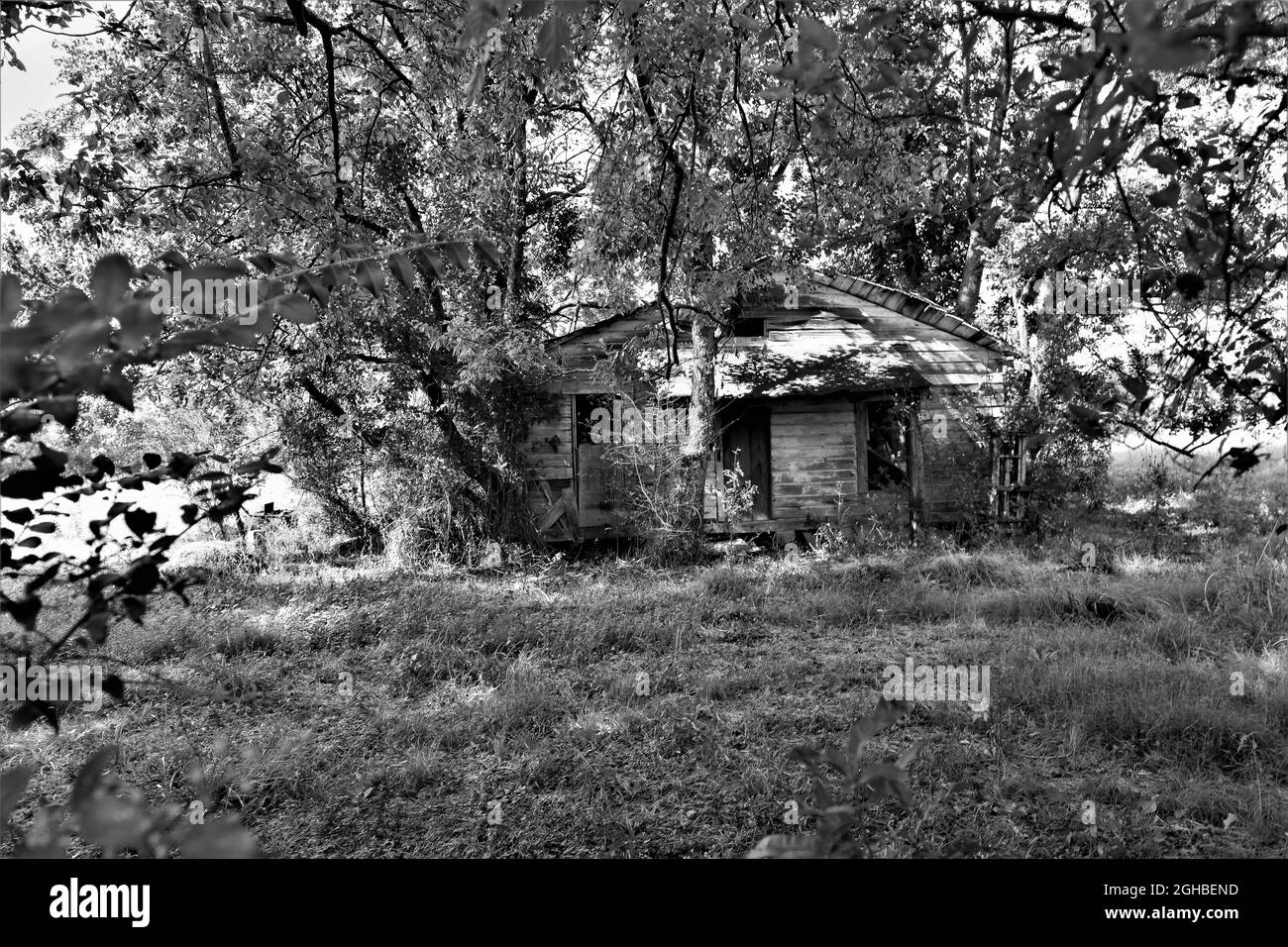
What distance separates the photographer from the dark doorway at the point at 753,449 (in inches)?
545

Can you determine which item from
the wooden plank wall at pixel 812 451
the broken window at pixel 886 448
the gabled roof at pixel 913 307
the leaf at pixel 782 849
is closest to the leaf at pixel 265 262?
the leaf at pixel 782 849

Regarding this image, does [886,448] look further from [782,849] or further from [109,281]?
[109,281]

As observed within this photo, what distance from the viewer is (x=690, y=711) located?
5.69 meters

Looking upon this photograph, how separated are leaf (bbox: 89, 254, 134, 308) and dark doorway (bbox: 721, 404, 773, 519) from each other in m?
13.0

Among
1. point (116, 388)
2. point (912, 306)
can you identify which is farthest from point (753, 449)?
point (116, 388)

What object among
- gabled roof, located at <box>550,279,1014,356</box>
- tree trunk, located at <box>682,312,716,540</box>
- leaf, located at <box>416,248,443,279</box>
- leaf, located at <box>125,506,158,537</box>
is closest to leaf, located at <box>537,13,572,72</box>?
leaf, located at <box>416,248,443,279</box>

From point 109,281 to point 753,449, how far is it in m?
13.5

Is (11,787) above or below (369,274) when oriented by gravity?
below

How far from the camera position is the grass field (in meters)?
4.12

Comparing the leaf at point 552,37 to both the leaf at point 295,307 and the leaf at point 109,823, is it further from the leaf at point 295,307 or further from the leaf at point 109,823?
the leaf at point 109,823

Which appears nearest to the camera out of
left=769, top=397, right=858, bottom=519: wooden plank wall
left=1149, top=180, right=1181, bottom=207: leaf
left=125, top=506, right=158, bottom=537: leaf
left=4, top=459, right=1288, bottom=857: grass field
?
left=125, top=506, right=158, bottom=537: leaf

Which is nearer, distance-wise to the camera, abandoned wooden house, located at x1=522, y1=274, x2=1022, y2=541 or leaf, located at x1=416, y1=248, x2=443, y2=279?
leaf, located at x1=416, y1=248, x2=443, y2=279

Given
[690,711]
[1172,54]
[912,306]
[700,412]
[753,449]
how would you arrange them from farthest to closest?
[912,306] → [753,449] → [700,412] → [690,711] → [1172,54]

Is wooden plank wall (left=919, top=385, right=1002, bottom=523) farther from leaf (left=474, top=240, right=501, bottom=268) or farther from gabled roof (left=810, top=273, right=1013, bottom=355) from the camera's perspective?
leaf (left=474, top=240, right=501, bottom=268)
